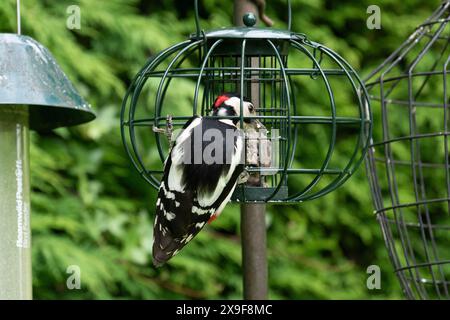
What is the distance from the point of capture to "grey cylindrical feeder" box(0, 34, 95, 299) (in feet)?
7.45

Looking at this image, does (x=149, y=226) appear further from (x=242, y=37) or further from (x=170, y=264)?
(x=242, y=37)

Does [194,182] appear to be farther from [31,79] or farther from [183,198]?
[31,79]

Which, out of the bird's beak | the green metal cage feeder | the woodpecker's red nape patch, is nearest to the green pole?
the green metal cage feeder

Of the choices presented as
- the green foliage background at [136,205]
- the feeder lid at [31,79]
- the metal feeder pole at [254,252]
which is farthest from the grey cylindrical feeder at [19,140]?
the green foliage background at [136,205]

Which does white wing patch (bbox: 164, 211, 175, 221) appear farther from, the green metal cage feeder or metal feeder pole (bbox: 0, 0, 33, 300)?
metal feeder pole (bbox: 0, 0, 33, 300)

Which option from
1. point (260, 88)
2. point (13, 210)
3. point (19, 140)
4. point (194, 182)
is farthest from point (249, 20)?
point (13, 210)

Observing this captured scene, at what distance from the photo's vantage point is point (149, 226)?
11.8 ft

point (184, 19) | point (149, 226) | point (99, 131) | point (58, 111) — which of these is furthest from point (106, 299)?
point (184, 19)

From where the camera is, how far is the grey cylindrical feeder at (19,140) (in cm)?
227

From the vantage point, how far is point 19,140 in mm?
2348

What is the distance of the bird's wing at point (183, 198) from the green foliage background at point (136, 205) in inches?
41.2

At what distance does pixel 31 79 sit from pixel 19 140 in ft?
0.62

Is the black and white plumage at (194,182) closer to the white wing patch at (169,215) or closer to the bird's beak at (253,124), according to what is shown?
the white wing patch at (169,215)
